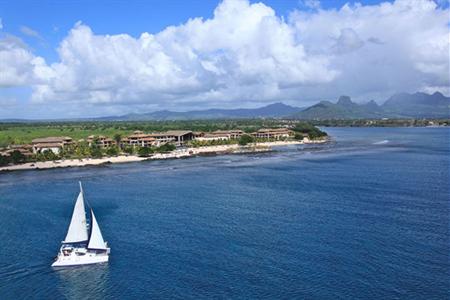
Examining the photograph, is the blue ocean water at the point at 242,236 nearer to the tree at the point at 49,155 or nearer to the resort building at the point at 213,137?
the tree at the point at 49,155

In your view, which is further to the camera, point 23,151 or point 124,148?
point 124,148

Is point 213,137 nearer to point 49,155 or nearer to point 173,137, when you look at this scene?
point 173,137

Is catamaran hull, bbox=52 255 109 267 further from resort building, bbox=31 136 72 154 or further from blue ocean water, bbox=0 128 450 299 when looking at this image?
resort building, bbox=31 136 72 154

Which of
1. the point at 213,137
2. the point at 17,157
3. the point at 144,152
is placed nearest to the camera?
the point at 17,157

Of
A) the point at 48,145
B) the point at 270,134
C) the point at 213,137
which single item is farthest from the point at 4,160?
the point at 270,134

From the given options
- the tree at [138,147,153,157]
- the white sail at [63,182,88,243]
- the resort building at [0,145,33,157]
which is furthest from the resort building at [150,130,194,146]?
the white sail at [63,182,88,243]

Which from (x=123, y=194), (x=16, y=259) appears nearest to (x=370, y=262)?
(x=16, y=259)

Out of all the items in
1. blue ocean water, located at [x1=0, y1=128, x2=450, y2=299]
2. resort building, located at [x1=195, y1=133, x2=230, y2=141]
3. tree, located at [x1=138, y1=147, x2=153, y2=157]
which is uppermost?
resort building, located at [x1=195, y1=133, x2=230, y2=141]

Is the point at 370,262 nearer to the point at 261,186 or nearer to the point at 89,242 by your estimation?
the point at 89,242
